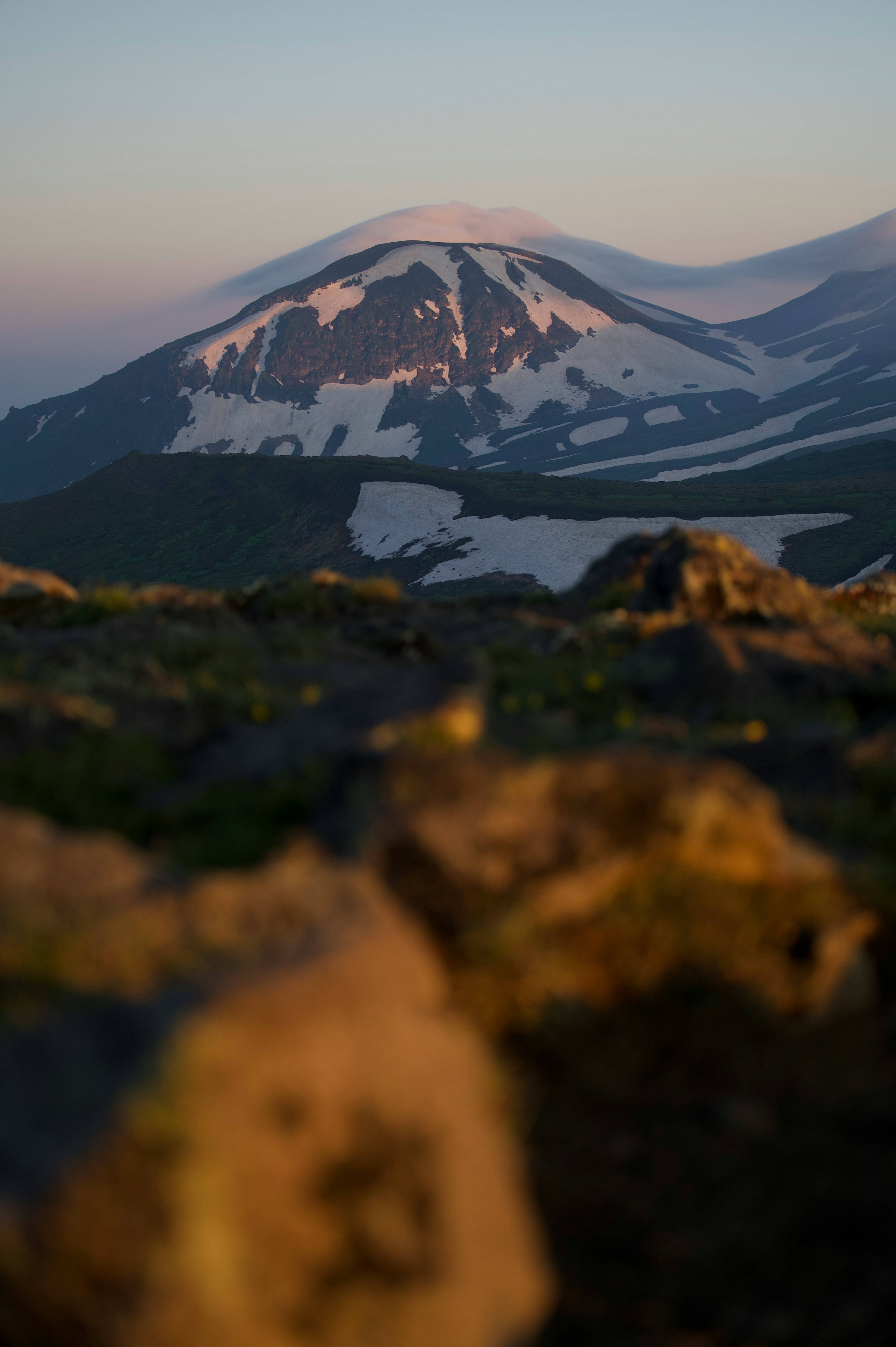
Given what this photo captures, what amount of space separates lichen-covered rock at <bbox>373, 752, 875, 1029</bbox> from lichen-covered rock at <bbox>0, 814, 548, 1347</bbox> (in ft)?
2.80

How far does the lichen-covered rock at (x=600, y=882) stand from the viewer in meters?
4.91

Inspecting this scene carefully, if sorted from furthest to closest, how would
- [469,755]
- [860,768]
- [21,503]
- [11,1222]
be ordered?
[21,503] < [860,768] < [469,755] < [11,1222]

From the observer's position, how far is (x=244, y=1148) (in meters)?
3.06


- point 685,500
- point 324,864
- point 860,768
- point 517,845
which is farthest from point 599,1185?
point 685,500

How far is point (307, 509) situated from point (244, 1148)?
327ft

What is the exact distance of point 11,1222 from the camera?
2.80 meters

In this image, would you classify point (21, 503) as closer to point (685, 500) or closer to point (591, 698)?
point (685, 500)

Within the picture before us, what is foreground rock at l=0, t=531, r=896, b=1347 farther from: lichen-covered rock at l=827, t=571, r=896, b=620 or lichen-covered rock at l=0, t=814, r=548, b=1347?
lichen-covered rock at l=827, t=571, r=896, b=620

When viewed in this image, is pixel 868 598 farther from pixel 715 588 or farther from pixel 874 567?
pixel 874 567

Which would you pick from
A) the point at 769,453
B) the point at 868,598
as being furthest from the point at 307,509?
the point at 769,453

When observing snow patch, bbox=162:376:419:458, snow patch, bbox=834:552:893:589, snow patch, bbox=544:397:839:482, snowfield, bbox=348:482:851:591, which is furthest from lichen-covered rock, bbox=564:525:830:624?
snow patch, bbox=162:376:419:458

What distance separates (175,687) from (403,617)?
615cm

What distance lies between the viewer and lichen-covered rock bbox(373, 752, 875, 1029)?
4.91m

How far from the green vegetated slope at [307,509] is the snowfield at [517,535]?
1.46m
